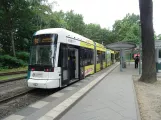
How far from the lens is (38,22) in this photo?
30891 mm

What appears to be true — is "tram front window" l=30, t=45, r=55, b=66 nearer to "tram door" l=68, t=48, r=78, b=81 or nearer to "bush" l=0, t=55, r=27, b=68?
"tram door" l=68, t=48, r=78, b=81

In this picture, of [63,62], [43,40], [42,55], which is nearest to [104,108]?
[63,62]

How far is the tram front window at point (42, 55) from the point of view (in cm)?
978

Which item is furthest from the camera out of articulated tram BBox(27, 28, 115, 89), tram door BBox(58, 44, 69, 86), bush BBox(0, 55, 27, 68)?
bush BBox(0, 55, 27, 68)

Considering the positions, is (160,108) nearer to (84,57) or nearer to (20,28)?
(84,57)

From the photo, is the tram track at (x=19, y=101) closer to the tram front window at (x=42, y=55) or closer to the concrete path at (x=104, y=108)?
the tram front window at (x=42, y=55)

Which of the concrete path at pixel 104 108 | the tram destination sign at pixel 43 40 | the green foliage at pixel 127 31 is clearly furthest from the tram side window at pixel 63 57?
the green foliage at pixel 127 31

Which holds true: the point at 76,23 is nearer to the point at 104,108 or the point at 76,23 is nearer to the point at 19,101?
the point at 19,101

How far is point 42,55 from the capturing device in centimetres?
996

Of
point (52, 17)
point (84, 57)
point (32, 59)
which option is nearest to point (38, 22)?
point (52, 17)

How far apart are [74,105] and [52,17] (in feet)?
76.8

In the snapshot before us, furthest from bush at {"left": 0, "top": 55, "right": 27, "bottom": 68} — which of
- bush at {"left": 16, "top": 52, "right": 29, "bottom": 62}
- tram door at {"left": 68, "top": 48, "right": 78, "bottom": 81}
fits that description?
tram door at {"left": 68, "top": 48, "right": 78, "bottom": 81}

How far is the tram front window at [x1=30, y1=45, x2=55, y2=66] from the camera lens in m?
9.78

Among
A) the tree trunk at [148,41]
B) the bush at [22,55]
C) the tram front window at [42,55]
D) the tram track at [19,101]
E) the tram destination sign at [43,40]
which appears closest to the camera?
the tram track at [19,101]
